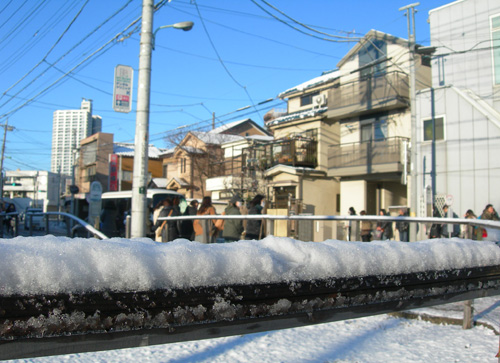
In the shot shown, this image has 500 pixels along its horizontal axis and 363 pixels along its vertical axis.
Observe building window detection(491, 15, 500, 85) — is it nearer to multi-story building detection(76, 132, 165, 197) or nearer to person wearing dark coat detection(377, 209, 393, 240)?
person wearing dark coat detection(377, 209, 393, 240)

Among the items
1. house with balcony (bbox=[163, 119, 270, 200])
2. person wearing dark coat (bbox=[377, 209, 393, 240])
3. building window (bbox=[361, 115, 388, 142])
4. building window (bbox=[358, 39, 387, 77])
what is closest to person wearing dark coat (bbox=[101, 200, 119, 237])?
person wearing dark coat (bbox=[377, 209, 393, 240])

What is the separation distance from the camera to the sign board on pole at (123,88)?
9.43 m

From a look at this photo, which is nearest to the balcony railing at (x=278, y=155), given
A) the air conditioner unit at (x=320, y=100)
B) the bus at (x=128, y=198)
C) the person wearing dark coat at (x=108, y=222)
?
the air conditioner unit at (x=320, y=100)

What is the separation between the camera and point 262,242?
4.24 ft

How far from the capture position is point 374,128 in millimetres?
23344

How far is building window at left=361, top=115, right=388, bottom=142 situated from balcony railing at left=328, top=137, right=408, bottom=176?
1.81 feet

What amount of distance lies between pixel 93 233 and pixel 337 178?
21.0 m

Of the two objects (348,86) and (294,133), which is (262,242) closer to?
(348,86)

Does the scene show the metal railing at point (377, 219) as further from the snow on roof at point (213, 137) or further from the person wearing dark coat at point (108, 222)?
the snow on roof at point (213, 137)

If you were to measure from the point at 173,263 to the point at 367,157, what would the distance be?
74.0 ft

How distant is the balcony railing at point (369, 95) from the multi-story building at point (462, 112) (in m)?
1.48

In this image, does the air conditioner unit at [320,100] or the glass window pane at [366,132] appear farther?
the air conditioner unit at [320,100]

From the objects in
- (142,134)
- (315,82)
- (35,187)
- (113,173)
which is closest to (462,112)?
(315,82)

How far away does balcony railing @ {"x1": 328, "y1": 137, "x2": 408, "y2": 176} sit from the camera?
21.1 m
